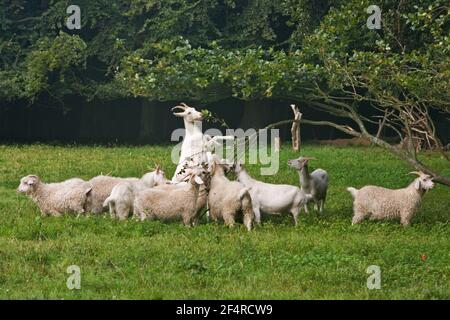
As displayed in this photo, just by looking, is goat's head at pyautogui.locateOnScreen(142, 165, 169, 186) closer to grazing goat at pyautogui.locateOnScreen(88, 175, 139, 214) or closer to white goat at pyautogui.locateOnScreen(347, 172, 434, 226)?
grazing goat at pyautogui.locateOnScreen(88, 175, 139, 214)

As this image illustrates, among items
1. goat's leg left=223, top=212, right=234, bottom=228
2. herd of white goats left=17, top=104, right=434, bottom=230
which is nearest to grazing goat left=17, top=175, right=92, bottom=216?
herd of white goats left=17, top=104, right=434, bottom=230

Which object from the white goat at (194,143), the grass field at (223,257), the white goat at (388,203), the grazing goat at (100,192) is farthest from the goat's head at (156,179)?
the white goat at (388,203)

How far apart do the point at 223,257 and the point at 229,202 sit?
7.15 feet

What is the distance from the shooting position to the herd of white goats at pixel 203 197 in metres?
14.0

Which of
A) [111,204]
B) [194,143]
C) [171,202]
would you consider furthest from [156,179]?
[171,202]

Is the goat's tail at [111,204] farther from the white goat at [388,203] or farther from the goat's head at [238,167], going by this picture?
the white goat at [388,203]

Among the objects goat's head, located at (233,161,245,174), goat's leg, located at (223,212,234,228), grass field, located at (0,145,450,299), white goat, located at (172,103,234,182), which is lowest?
grass field, located at (0,145,450,299)

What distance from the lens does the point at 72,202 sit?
14.6m

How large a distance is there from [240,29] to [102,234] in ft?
61.1

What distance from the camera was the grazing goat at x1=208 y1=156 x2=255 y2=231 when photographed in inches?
542

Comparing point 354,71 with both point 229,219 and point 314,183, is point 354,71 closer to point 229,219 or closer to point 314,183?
point 314,183

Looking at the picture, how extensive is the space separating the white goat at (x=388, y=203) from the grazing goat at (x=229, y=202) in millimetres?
1525

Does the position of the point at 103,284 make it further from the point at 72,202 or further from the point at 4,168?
the point at 4,168
